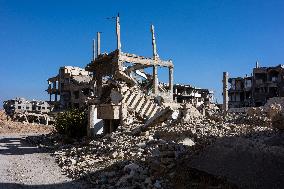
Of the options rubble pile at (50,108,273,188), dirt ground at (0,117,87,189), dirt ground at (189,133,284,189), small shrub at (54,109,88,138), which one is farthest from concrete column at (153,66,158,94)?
dirt ground at (189,133,284,189)

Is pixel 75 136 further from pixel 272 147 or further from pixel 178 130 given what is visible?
pixel 272 147

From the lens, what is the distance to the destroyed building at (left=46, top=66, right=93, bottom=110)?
6288cm

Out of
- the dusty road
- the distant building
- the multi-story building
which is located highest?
the multi-story building

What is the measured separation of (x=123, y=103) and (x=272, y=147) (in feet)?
41.8

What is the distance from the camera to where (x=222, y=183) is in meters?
9.11

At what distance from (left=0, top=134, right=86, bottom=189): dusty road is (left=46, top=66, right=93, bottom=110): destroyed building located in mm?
42080

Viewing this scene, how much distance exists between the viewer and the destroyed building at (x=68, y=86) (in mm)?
62875

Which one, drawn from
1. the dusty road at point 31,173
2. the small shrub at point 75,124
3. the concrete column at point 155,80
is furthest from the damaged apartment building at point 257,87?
the dusty road at point 31,173

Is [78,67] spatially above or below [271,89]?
above

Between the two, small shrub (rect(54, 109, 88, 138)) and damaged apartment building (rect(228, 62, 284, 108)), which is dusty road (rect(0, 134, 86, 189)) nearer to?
small shrub (rect(54, 109, 88, 138))

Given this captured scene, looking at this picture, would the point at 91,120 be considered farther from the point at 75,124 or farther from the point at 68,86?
the point at 68,86

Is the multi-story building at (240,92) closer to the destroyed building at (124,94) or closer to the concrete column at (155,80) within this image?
the destroyed building at (124,94)

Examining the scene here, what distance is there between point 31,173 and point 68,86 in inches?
2046

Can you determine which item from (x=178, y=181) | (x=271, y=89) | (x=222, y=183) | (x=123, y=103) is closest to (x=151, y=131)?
(x=123, y=103)
